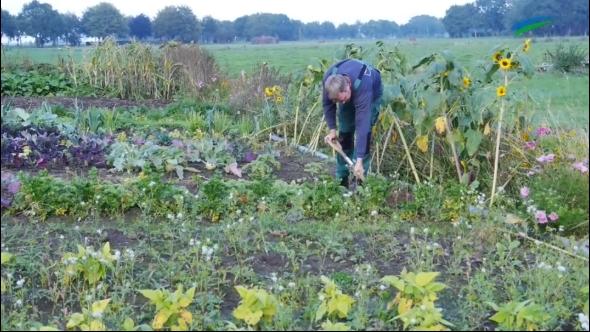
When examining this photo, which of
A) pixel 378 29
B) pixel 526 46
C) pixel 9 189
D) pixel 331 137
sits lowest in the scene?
pixel 9 189

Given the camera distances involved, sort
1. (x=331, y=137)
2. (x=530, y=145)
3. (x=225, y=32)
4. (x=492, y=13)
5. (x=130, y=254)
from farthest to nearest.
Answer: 1. (x=225, y=32)
2. (x=530, y=145)
3. (x=331, y=137)
4. (x=492, y=13)
5. (x=130, y=254)

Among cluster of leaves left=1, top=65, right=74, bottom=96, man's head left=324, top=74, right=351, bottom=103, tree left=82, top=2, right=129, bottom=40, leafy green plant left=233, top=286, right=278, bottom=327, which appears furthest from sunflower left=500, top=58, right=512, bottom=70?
cluster of leaves left=1, top=65, right=74, bottom=96

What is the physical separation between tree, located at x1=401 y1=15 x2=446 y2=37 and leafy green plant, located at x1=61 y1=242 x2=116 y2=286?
3764mm

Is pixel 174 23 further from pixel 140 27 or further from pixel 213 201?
pixel 213 201

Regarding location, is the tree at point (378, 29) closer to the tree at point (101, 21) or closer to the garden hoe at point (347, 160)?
the garden hoe at point (347, 160)

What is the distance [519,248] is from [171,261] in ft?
7.10

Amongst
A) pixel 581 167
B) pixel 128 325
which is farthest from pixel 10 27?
pixel 581 167

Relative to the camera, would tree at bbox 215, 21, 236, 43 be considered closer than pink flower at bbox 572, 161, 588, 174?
No

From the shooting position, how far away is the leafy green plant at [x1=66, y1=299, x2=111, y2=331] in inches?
130

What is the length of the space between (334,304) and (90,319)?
43.8 inches

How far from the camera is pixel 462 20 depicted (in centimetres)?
616

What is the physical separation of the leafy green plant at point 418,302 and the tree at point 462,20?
2.90m

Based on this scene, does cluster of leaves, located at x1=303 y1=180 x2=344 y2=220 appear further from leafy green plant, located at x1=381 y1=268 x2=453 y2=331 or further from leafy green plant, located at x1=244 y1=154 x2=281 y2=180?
leafy green plant, located at x1=381 y1=268 x2=453 y2=331

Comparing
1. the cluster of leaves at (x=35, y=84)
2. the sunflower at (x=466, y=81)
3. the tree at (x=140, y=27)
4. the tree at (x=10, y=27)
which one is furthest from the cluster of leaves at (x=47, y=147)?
the cluster of leaves at (x=35, y=84)
